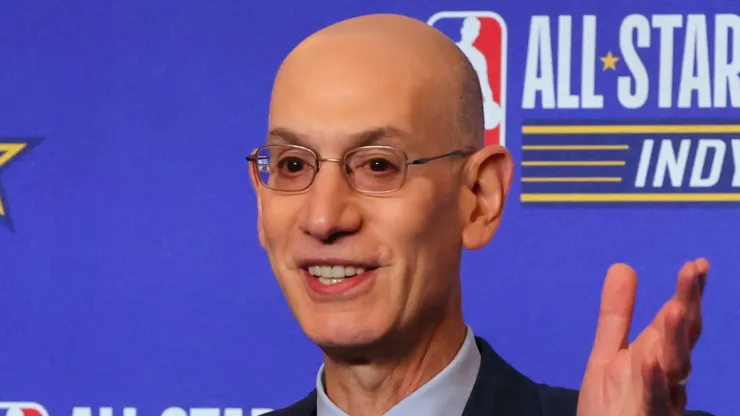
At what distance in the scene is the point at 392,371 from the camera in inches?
51.7

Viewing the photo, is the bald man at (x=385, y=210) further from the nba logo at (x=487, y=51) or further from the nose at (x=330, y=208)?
the nba logo at (x=487, y=51)

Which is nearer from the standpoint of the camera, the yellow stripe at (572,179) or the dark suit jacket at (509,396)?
the dark suit jacket at (509,396)

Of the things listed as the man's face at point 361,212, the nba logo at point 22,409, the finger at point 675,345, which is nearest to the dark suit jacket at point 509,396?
the man's face at point 361,212

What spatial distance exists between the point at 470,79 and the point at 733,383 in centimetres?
102

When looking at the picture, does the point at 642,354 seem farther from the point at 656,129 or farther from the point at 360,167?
the point at 656,129

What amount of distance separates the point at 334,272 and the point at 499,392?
0.26 meters

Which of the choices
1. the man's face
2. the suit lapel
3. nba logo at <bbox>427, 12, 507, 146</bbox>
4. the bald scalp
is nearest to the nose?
the man's face

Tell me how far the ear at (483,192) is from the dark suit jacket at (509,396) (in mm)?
156

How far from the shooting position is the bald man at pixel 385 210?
125 cm

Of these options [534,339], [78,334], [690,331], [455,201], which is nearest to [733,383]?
[534,339]

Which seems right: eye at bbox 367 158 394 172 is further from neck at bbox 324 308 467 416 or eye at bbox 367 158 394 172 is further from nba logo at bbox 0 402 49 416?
nba logo at bbox 0 402 49 416

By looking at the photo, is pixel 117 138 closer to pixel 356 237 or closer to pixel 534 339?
pixel 534 339

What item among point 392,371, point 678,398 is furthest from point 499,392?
point 678,398

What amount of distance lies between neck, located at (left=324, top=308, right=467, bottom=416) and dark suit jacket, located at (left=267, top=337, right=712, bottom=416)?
0.18 ft
